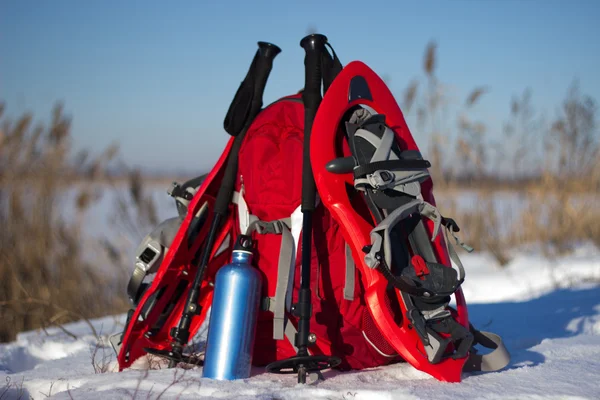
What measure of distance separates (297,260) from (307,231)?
0.18m

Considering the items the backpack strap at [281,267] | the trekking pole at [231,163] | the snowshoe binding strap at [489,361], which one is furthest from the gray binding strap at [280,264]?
the snowshoe binding strap at [489,361]

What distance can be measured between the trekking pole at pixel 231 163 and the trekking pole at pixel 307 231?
0.70ft

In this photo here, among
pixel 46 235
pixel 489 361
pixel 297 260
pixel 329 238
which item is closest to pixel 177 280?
pixel 297 260

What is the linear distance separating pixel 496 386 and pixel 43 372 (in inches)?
67.6

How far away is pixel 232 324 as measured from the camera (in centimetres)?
197

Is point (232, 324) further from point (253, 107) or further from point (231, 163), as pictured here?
point (253, 107)

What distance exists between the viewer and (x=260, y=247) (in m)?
2.22

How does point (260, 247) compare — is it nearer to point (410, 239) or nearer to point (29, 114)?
point (410, 239)

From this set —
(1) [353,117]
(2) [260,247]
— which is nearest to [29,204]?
(2) [260,247]

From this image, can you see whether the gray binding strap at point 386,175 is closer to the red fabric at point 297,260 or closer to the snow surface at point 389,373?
the red fabric at point 297,260

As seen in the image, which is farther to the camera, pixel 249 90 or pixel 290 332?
pixel 249 90

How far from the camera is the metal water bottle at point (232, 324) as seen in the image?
6.39ft

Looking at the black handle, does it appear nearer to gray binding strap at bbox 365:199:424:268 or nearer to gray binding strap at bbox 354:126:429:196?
gray binding strap at bbox 354:126:429:196

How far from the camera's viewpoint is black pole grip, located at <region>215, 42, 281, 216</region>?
2.35 m
